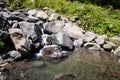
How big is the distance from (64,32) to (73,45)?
3.20 ft

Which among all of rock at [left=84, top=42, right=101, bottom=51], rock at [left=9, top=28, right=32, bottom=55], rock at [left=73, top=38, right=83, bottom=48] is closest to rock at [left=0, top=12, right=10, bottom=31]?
rock at [left=9, top=28, right=32, bottom=55]

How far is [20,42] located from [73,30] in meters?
3.37

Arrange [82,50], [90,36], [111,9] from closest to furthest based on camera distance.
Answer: [82,50], [90,36], [111,9]

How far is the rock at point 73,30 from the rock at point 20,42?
2732 mm

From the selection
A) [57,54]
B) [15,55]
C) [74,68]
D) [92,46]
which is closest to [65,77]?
[74,68]

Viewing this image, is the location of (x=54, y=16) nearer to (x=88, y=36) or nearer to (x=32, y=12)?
(x=32, y=12)

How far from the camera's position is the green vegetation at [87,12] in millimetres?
15656

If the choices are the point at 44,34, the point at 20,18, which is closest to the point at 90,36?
the point at 44,34

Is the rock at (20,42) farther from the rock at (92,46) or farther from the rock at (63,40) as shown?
the rock at (92,46)

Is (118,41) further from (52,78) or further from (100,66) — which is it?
(52,78)

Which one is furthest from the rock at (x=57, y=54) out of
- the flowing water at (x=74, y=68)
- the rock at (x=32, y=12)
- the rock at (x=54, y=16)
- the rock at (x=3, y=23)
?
the rock at (x=32, y=12)

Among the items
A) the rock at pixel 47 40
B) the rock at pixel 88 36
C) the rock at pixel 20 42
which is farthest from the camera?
the rock at pixel 88 36

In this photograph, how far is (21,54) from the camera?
481 inches

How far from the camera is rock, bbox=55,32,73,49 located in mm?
13554
